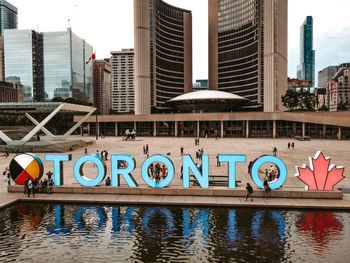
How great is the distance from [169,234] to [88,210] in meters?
6.88

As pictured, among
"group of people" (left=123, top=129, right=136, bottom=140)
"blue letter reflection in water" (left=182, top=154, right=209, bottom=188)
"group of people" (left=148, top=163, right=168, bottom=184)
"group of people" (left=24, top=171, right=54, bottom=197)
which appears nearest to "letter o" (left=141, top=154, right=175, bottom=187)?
"group of people" (left=148, top=163, right=168, bottom=184)

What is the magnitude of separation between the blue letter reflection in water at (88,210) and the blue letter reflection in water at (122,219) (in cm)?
67

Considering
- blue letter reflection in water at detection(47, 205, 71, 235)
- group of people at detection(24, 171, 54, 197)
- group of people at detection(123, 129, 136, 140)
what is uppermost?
group of people at detection(123, 129, 136, 140)

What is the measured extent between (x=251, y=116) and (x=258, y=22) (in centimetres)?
7378

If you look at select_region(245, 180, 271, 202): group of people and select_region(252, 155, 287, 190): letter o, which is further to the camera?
select_region(252, 155, 287, 190): letter o

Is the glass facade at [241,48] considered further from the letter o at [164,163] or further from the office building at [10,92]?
the office building at [10,92]

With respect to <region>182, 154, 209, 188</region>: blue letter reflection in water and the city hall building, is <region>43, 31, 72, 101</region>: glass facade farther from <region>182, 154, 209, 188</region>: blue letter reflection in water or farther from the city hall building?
<region>182, 154, 209, 188</region>: blue letter reflection in water

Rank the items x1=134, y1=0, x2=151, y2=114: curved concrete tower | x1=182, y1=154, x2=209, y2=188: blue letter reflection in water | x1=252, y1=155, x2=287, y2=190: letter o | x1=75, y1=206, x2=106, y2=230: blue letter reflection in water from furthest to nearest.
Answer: x1=134, y1=0, x2=151, y2=114: curved concrete tower → x1=182, y1=154, x2=209, y2=188: blue letter reflection in water → x1=252, y1=155, x2=287, y2=190: letter o → x1=75, y1=206, x2=106, y2=230: blue letter reflection in water

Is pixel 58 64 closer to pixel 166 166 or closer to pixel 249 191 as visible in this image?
pixel 166 166

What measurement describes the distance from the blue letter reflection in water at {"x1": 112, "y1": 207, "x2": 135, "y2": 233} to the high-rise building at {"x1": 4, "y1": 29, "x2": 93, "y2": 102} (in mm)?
194220

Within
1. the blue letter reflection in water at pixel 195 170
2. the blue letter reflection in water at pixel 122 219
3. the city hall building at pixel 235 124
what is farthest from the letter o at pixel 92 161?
the city hall building at pixel 235 124

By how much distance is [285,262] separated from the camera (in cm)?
1205

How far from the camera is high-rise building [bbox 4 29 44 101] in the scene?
189875 millimetres

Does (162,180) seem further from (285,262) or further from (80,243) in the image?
(285,262)
